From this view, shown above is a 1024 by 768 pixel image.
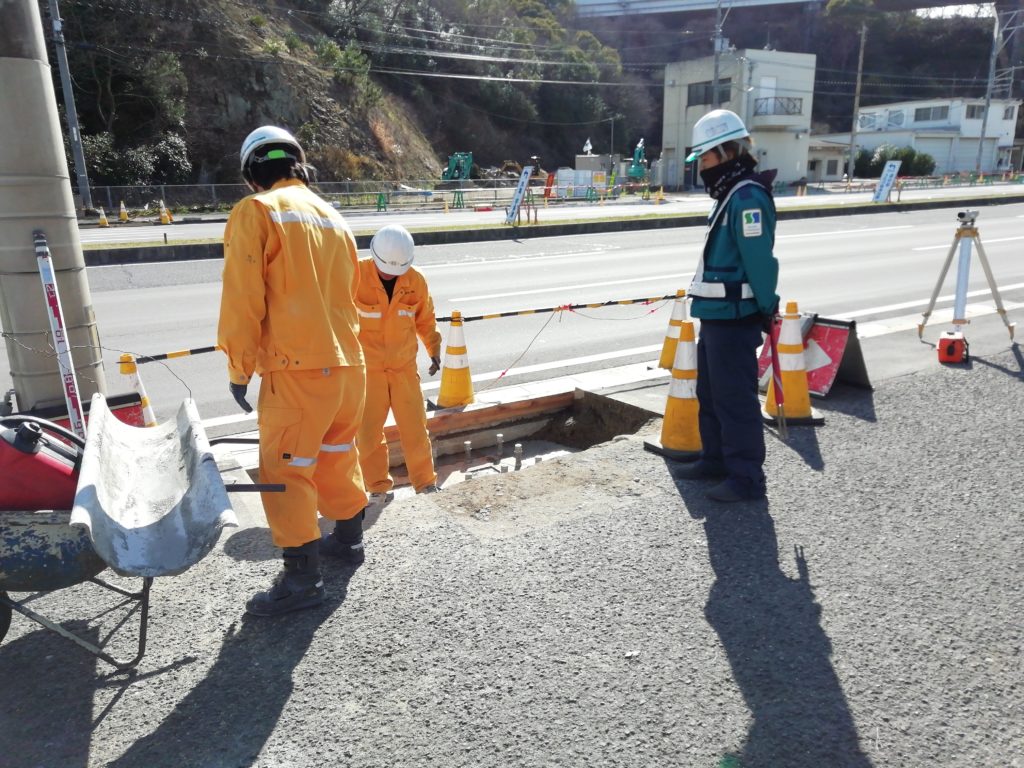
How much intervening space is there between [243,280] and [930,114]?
7618 cm

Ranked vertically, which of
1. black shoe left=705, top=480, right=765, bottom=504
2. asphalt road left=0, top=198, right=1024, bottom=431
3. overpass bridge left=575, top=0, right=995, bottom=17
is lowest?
asphalt road left=0, top=198, right=1024, bottom=431

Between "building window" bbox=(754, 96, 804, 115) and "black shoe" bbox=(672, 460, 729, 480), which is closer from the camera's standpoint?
"black shoe" bbox=(672, 460, 729, 480)

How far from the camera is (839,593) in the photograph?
343 centimetres

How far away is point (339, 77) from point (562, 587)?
47060 millimetres

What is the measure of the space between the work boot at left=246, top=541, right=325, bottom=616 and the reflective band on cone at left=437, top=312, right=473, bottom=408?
3037mm

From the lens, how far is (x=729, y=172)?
4227 millimetres

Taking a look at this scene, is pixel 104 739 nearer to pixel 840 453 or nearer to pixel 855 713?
pixel 855 713

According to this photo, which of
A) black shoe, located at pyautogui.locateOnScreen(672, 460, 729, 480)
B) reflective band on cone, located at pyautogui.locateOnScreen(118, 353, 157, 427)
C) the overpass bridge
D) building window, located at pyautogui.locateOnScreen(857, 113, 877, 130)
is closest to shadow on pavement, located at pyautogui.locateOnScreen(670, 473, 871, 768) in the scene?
black shoe, located at pyautogui.locateOnScreen(672, 460, 729, 480)

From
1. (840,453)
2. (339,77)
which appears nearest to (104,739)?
(840,453)

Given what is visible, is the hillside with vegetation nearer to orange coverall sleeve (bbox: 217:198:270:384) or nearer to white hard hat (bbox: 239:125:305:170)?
white hard hat (bbox: 239:125:305:170)

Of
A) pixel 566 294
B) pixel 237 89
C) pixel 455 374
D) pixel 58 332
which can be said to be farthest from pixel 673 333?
pixel 237 89

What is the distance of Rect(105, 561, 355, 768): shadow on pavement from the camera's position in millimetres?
2520

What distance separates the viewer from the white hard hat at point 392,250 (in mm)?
4539

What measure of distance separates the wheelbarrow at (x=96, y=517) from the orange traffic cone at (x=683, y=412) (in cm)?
277
